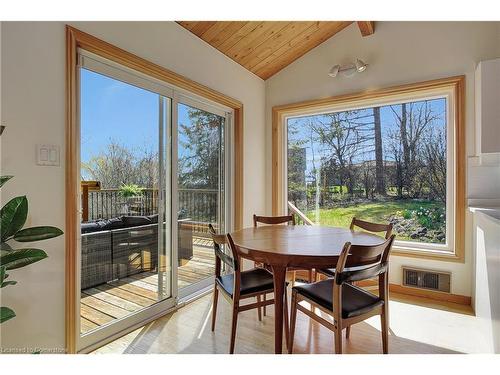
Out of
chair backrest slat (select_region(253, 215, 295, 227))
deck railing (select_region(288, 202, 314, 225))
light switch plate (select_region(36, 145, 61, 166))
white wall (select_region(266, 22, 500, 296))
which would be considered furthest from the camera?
deck railing (select_region(288, 202, 314, 225))

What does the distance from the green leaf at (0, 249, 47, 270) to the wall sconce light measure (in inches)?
124

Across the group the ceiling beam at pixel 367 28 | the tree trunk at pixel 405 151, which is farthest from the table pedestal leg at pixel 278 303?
the ceiling beam at pixel 367 28

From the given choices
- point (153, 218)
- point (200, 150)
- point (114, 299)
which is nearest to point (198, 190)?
point (200, 150)

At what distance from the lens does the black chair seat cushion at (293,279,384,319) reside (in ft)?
5.28

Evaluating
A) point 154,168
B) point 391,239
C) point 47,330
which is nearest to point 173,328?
point 47,330

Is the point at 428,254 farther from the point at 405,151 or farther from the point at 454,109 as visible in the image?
the point at 454,109

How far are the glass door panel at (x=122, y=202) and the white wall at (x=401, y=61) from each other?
190 cm

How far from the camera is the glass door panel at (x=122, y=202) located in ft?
6.50

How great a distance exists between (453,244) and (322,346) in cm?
181

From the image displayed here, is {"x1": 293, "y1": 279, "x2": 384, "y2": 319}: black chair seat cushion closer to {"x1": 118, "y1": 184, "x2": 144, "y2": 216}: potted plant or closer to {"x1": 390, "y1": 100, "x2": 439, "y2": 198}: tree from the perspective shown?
{"x1": 118, "y1": 184, "x2": 144, "y2": 216}: potted plant

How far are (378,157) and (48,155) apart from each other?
3125 millimetres

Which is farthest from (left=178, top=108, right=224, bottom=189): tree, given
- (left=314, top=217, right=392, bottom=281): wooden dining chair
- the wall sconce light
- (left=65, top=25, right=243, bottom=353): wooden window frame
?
(left=314, top=217, right=392, bottom=281): wooden dining chair

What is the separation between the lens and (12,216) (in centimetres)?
125
